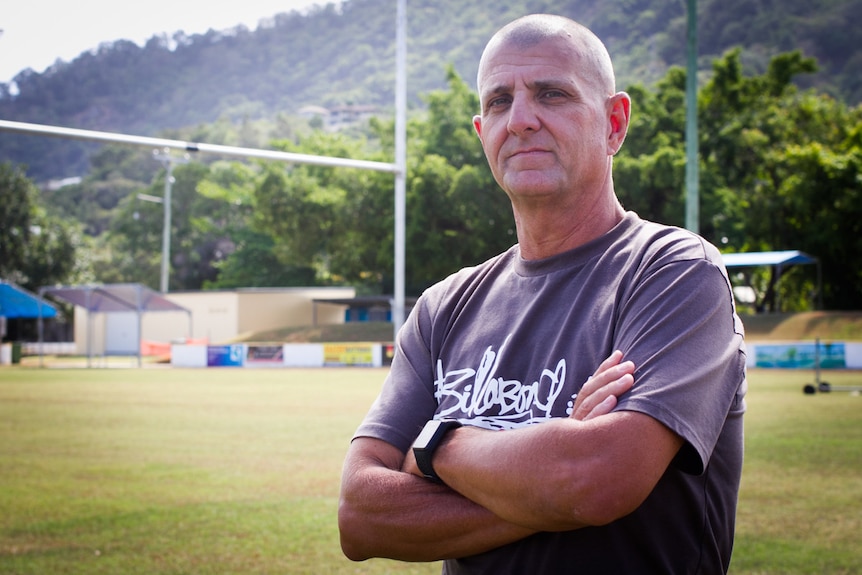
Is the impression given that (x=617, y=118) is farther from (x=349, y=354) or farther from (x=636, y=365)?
(x=349, y=354)

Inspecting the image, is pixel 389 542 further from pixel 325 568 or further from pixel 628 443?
pixel 325 568

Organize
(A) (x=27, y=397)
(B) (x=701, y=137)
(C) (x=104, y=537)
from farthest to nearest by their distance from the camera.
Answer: (B) (x=701, y=137), (A) (x=27, y=397), (C) (x=104, y=537)

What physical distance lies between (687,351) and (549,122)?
647 millimetres

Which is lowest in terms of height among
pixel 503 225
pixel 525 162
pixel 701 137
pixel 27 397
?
pixel 27 397

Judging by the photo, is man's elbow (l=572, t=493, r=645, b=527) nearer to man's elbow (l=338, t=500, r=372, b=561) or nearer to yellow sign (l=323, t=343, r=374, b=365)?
man's elbow (l=338, t=500, r=372, b=561)

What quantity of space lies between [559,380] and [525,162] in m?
0.53

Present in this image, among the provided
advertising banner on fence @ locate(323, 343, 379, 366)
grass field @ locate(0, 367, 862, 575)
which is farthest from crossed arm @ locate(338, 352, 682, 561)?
advertising banner on fence @ locate(323, 343, 379, 366)

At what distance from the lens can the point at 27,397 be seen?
66.4 ft

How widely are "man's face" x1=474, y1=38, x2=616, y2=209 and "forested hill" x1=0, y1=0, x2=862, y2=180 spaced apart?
35.4 feet

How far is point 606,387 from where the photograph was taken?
1873mm

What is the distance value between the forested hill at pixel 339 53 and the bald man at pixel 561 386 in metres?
10.8

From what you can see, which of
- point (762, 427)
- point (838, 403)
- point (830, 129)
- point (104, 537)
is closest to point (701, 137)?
point (830, 129)

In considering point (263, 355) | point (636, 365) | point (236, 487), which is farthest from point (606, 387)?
point (263, 355)

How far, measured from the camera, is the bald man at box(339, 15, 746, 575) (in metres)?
1.86
